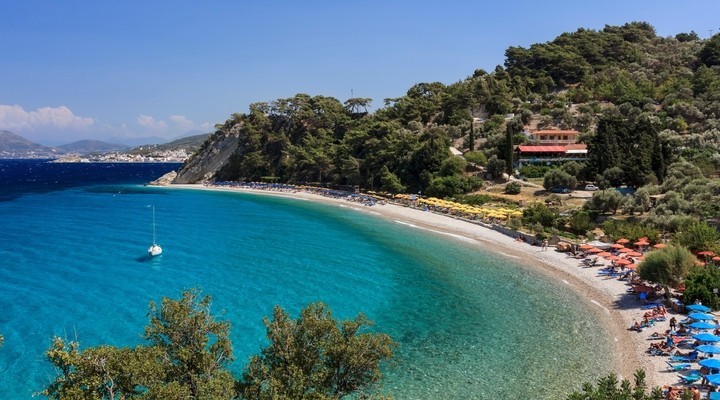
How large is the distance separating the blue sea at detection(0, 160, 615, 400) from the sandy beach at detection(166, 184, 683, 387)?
100 centimetres

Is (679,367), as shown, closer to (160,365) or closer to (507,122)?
(160,365)

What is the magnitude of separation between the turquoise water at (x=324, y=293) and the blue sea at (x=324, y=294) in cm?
11

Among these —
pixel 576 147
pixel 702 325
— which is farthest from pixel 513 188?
pixel 702 325

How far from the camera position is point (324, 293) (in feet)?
114

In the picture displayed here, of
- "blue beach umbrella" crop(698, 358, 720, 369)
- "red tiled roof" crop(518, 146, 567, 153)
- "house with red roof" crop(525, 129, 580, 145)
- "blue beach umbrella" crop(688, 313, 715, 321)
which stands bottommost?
"blue beach umbrella" crop(698, 358, 720, 369)

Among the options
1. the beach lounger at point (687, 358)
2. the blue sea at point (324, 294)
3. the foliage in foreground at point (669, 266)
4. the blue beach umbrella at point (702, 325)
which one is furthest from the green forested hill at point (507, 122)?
the beach lounger at point (687, 358)

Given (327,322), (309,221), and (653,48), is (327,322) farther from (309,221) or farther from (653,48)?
(653,48)

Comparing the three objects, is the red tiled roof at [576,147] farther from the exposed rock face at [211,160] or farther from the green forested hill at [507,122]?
the exposed rock face at [211,160]

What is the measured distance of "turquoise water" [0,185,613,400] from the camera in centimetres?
2308

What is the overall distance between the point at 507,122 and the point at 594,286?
64.1m

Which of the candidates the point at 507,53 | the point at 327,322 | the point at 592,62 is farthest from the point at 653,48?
the point at 327,322

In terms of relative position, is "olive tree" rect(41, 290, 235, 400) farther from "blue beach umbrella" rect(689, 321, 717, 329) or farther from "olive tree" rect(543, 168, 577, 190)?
"olive tree" rect(543, 168, 577, 190)

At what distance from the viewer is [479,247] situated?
48.9 metres

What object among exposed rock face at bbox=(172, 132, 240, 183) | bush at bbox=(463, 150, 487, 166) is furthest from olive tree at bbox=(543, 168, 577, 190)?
exposed rock face at bbox=(172, 132, 240, 183)
